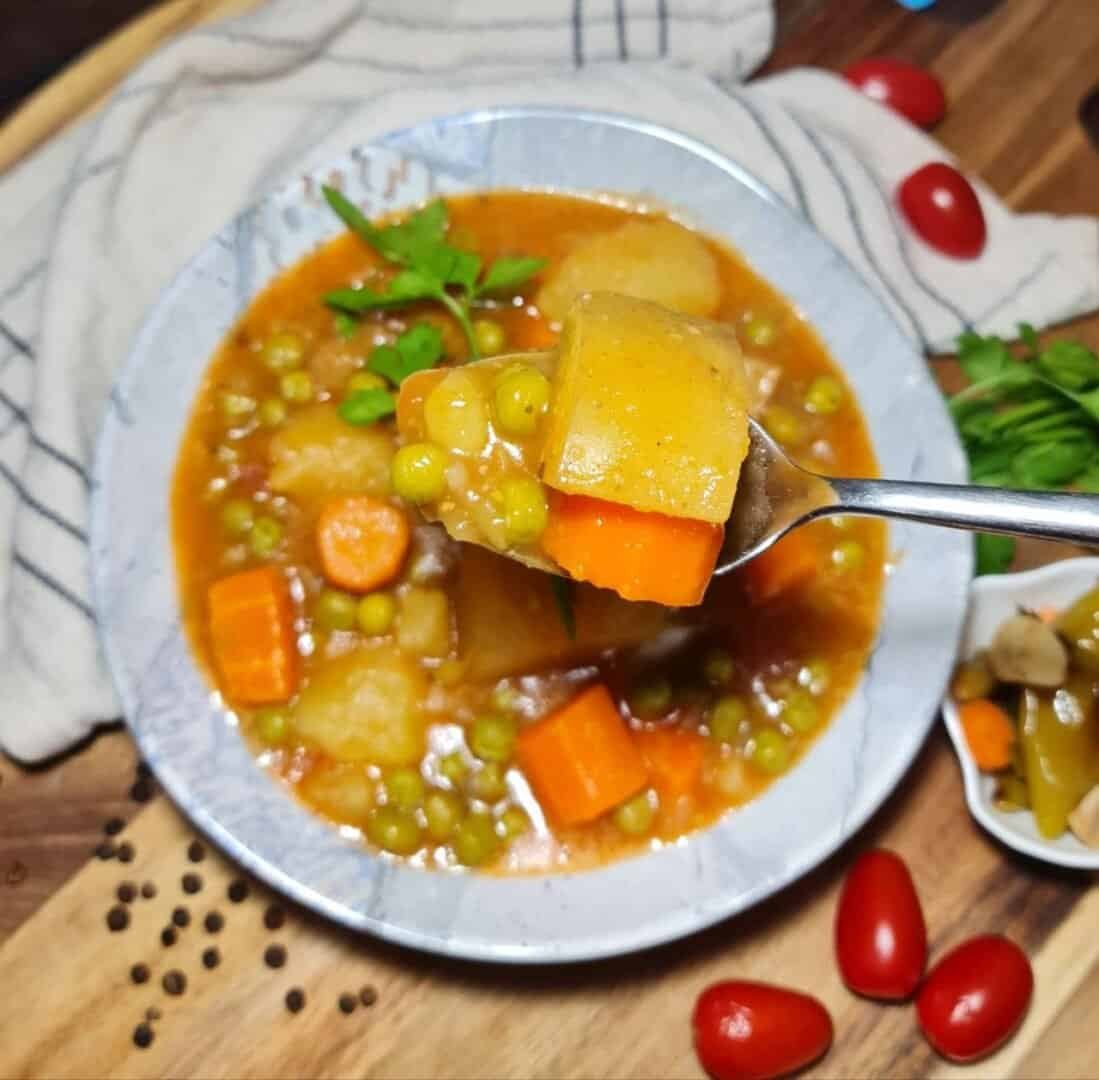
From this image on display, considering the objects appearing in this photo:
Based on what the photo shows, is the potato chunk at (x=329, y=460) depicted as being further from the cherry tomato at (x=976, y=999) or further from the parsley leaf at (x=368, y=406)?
the cherry tomato at (x=976, y=999)

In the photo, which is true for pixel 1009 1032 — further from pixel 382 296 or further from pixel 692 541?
pixel 382 296

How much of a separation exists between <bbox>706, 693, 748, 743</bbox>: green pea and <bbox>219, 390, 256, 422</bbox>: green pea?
152 cm

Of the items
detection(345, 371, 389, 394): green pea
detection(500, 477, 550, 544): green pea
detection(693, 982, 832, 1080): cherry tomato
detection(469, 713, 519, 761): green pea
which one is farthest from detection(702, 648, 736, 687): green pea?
detection(345, 371, 389, 394): green pea

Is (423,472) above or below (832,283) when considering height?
above

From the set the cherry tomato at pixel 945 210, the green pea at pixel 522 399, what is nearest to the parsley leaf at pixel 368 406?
the green pea at pixel 522 399

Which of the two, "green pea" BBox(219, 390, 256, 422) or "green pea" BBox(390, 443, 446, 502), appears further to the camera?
"green pea" BBox(219, 390, 256, 422)

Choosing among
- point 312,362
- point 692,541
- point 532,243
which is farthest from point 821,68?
point 692,541

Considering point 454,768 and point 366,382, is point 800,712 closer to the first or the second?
point 454,768

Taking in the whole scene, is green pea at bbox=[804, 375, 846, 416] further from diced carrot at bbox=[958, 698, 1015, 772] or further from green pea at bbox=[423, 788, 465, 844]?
green pea at bbox=[423, 788, 465, 844]

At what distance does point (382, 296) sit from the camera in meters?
3.39

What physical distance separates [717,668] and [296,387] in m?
1.39

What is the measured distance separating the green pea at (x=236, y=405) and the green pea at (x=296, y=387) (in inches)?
3.7

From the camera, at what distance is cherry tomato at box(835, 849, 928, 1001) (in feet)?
10.5

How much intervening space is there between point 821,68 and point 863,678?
6.75ft
